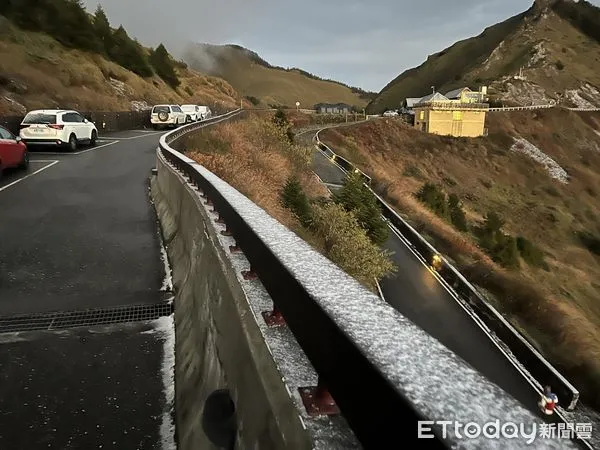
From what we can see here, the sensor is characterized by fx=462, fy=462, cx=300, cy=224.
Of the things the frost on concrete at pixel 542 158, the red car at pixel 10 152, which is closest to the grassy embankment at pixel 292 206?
the red car at pixel 10 152

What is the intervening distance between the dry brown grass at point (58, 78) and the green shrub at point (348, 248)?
23346 millimetres

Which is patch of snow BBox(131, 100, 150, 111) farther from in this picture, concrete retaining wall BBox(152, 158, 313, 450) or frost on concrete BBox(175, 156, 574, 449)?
frost on concrete BBox(175, 156, 574, 449)

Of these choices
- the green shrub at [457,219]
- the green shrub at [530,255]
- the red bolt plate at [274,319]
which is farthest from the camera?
the green shrub at [457,219]

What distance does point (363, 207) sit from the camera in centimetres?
2369

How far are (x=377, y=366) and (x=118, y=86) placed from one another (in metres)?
56.3

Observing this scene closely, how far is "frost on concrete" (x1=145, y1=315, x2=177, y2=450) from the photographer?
3.90m

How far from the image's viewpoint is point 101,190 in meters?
13.3

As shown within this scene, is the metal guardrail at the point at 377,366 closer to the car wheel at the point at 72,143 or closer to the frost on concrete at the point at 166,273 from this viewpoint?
the frost on concrete at the point at 166,273

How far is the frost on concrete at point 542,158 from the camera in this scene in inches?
3378

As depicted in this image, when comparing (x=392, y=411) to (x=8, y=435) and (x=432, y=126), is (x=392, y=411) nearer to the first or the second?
(x=8, y=435)

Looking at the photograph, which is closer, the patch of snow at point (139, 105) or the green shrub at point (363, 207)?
the green shrub at point (363, 207)

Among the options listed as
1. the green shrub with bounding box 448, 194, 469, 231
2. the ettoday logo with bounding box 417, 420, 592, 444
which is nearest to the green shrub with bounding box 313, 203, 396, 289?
the ettoday logo with bounding box 417, 420, 592, 444

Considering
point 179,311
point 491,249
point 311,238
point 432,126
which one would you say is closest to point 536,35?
point 432,126

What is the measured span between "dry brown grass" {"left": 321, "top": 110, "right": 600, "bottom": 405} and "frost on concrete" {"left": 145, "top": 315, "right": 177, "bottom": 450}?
15216mm
